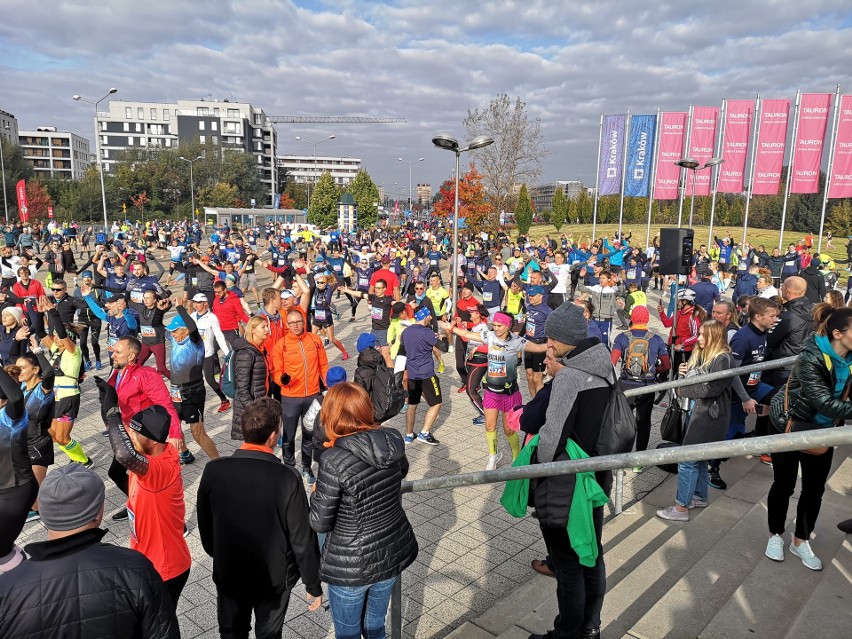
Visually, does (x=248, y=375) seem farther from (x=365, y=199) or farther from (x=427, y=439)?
(x=365, y=199)

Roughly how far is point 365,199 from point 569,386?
69.3m

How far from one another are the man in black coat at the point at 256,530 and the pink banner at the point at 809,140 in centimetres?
3294

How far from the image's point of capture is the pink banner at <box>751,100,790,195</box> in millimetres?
29375

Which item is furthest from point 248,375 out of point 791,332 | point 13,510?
point 791,332

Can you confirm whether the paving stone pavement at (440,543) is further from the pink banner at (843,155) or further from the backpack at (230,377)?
the pink banner at (843,155)

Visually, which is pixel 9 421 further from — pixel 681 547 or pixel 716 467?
pixel 716 467

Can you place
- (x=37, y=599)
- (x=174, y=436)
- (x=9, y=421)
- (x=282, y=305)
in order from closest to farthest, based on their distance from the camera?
(x=37, y=599), (x=9, y=421), (x=174, y=436), (x=282, y=305)

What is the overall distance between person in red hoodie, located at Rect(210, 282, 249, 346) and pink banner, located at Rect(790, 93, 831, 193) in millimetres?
29237

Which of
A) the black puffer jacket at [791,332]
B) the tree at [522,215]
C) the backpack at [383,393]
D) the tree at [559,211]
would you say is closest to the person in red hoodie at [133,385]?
the backpack at [383,393]

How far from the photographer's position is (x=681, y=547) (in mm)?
4754

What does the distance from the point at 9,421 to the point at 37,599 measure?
3.22 metres

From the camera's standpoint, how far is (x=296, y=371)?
6.34 m

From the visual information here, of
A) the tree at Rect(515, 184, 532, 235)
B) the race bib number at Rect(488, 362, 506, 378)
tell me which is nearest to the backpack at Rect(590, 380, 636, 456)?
the race bib number at Rect(488, 362, 506, 378)

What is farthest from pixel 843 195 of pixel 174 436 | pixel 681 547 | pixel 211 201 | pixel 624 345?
pixel 211 201
